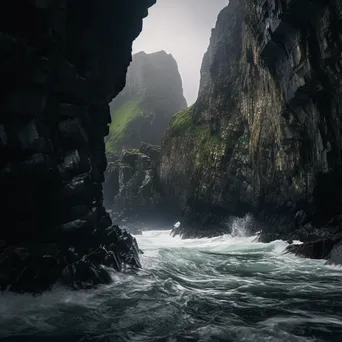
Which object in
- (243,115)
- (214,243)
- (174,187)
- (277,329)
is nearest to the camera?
(277,329)

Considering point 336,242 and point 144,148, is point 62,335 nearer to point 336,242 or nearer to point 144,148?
point 336,242

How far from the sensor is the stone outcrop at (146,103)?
399ft

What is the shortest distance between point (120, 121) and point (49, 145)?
122 m

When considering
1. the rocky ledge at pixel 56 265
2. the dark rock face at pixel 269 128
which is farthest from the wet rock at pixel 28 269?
the dark rock face at pixel 269 128

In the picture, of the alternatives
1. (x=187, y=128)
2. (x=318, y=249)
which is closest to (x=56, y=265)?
(x=318, y=249)

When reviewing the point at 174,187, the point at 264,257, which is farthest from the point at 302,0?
the point at 174,187

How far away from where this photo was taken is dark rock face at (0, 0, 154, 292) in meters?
14.6

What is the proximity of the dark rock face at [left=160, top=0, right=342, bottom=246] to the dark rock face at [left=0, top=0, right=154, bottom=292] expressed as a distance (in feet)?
56.5

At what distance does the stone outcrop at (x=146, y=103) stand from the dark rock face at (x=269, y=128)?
4906 centimetres

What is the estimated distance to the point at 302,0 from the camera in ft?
86.9

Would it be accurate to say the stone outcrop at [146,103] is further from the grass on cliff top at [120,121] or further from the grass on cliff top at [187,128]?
the grass on cliff top at [187,128]

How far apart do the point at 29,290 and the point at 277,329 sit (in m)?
10.6

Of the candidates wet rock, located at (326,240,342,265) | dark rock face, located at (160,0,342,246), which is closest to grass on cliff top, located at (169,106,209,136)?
dark rock face, located at (160,0,342,246)

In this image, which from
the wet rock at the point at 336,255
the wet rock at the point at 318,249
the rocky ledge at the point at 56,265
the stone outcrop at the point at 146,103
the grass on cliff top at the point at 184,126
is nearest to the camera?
the rocky ledge at the point at 56,265
